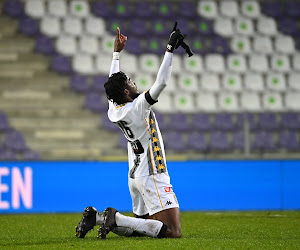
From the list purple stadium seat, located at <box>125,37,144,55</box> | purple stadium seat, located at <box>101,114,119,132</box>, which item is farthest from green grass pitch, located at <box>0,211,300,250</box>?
purple stadium seat, located at <box>125,37,144,55</box>

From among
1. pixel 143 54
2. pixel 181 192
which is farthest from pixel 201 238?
pixel 143 54

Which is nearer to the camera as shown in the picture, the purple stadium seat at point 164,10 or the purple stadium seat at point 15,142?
the purple stadium seat at point 15,142

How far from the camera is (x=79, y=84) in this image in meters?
13.6

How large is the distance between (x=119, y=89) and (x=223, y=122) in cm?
790

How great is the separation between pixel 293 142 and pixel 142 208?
804 cm

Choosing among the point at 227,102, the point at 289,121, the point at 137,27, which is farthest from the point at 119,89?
the point at 137,27

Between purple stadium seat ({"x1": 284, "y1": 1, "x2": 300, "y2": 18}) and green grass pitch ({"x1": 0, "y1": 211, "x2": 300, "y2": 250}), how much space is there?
832 centimetres

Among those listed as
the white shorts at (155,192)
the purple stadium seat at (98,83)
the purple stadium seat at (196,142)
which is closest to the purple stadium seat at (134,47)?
the purple stadium seat at (98,83)

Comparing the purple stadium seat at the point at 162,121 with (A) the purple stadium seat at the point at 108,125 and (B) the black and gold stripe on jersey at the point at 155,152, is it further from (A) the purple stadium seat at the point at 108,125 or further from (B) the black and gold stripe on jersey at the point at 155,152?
(B) the black and gold stripe on jersey at the point at 155,152

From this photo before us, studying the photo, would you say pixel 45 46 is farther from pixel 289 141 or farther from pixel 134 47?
pixel 289 141

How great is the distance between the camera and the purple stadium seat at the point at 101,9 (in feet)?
48.5

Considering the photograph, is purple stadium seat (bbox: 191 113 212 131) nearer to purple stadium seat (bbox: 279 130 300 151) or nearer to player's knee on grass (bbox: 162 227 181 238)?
purple stadium seat (bbox: 279 130 300 151)

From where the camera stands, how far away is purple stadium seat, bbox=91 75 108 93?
13.6 m

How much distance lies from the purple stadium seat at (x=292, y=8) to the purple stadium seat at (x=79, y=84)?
18.2 feet
